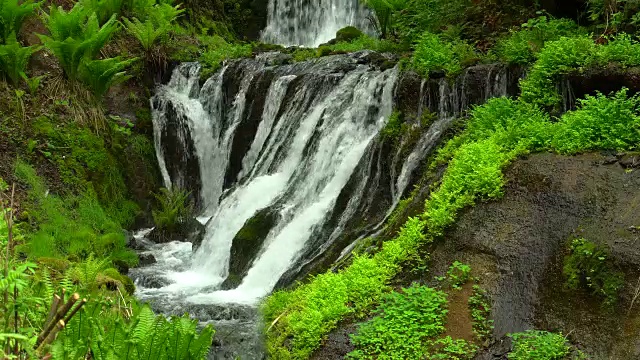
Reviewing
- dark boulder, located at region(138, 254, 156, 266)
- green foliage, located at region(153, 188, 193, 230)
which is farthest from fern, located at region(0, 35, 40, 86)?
dark boulder, located at region(138, 254, 156, 266)

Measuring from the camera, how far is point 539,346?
4062mm

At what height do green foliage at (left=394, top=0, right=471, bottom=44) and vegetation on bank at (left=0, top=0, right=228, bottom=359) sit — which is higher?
green foliage at (left=394, top=0, right=471, bottom=44)

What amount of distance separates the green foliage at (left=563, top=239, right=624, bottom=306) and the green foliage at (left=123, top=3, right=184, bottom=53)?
36.3 feet

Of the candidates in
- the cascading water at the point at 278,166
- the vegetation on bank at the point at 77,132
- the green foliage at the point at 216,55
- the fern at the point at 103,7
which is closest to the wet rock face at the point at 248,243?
the cascading water at the point at 278,166

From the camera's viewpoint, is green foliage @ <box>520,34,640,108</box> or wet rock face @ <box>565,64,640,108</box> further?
green foliage @ <box>520,34,640,108</box>

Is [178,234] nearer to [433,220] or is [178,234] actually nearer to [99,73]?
[99,73]

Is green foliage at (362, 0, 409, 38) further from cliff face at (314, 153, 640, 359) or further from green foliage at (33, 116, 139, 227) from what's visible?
cliff face at (314, 153, 640, 359)

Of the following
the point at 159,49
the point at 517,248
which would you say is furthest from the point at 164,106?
the point at 517,248

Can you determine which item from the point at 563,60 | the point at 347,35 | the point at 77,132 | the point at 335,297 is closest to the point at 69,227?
A: the point at 77,132

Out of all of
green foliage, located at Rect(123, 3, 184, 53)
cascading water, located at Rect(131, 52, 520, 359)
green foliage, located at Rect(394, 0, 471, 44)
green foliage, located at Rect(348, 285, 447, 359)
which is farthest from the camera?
green foliage, located at Rect(123, 3, 184, 53)

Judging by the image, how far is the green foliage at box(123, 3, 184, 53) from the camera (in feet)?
43.2

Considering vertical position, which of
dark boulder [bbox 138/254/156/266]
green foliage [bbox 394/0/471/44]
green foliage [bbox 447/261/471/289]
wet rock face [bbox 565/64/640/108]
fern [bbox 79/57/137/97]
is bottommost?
dark boulder [bbox 138/254/156/266]

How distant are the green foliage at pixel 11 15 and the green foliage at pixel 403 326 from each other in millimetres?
9198

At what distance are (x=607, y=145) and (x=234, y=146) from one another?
803cm
